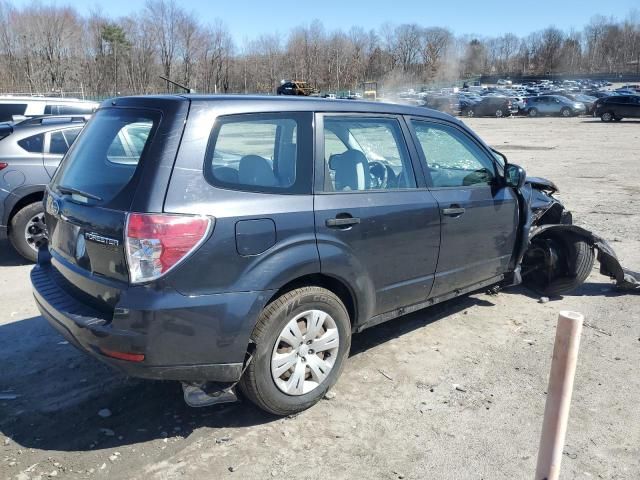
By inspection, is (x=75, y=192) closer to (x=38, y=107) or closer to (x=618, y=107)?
(x=38, y=107)

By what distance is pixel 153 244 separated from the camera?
281 centimetres

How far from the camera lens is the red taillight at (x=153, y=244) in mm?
2816

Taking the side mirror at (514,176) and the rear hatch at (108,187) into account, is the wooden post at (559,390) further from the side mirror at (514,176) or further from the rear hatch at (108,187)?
the side mirror at (514,176)

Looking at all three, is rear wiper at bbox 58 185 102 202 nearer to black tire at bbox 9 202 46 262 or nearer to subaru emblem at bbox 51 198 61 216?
subaru emblem at bbox 51 198 61 216

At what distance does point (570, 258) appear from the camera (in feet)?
18.2

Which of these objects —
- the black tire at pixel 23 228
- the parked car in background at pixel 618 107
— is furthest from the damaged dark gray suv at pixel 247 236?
the parked car in background at pixel 618 107

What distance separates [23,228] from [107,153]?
149 inches

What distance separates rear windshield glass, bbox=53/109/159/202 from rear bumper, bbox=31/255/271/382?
66cm

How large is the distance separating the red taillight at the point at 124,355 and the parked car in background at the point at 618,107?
40.0 m

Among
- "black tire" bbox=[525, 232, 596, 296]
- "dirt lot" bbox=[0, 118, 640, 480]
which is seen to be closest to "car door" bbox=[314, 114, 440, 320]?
"dirt lot" bbox=[0, 118, 640, 480]

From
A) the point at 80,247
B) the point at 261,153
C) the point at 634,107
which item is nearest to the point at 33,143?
the point at 80,247

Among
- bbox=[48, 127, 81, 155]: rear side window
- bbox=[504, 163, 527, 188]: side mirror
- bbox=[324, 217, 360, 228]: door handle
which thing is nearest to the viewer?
bbox=[324, 217, 360, 228]: door handle

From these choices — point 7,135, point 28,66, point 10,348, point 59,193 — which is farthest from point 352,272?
point 28,66

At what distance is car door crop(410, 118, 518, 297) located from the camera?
167 inches
